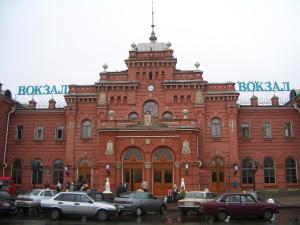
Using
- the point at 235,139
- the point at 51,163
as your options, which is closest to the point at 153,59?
the point at 235,139

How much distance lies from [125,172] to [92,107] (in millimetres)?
9040

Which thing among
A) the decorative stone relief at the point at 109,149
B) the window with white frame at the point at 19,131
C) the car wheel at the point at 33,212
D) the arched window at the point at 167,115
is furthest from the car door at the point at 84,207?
the window with white frame at the point at 19,131

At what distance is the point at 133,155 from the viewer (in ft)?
131

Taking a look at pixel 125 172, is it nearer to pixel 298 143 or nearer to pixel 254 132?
pixel 254 132

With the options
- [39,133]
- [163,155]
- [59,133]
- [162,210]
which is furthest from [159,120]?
[39,133]

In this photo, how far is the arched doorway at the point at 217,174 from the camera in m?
42.0

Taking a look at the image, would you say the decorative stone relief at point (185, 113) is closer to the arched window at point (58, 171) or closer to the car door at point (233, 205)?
the arched window at point (58, 171)

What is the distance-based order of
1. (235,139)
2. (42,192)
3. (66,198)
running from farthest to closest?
(235,139) < (42,192) < (66,198)

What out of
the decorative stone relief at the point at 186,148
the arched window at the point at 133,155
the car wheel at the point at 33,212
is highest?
the decorative stone relief at the point at 186,148

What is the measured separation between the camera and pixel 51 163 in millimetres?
44438

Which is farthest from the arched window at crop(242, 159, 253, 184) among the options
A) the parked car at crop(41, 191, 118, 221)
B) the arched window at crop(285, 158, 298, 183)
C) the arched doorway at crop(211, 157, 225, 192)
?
the parked car at crop(41, 191, 118, 221)

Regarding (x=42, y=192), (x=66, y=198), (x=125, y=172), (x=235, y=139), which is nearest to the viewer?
(x=66, y=198)

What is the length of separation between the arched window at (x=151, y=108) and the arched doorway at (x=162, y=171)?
5.32m

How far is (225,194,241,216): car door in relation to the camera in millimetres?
22391
